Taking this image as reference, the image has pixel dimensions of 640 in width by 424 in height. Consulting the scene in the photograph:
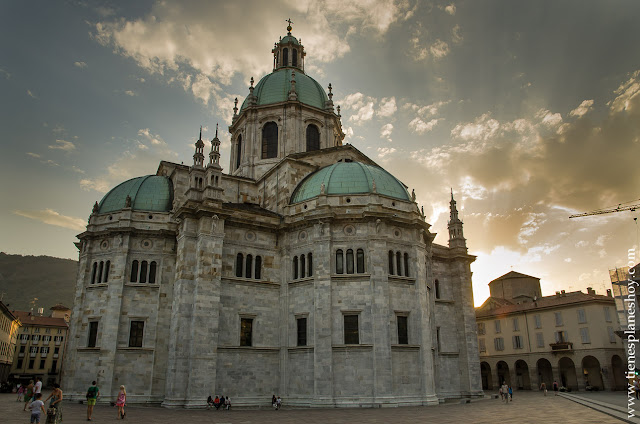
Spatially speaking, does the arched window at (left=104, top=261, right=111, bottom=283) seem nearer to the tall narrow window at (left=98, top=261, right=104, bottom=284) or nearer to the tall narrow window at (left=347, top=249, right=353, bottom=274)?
the tall narrow window at (left=98, top=261, right=104, bottom=284)

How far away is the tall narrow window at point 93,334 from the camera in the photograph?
3341cm

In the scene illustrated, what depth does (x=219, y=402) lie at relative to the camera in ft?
91.4

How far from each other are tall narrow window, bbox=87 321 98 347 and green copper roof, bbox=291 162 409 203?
1739 cm

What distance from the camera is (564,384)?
53344 mm

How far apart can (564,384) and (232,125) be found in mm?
47987

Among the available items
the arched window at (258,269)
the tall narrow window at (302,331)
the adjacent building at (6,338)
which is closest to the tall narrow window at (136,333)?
the arched window at (258,269)

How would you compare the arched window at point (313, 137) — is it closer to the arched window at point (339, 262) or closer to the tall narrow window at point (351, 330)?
the arched window at point (339, 262)

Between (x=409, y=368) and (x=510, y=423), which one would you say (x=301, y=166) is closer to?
(x=409, y=368)

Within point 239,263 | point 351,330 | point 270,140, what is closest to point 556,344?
point 351,330

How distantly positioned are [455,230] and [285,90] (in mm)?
21752

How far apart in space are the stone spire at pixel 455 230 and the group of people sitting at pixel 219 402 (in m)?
24.5

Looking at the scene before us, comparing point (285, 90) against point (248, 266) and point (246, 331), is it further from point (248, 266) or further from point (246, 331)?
point (246, 331)

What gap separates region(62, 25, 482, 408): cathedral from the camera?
29.5 metres

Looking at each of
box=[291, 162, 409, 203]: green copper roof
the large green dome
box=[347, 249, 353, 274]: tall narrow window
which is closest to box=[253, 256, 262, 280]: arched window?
box=[291, 162, 409, 203]: green copper roof
